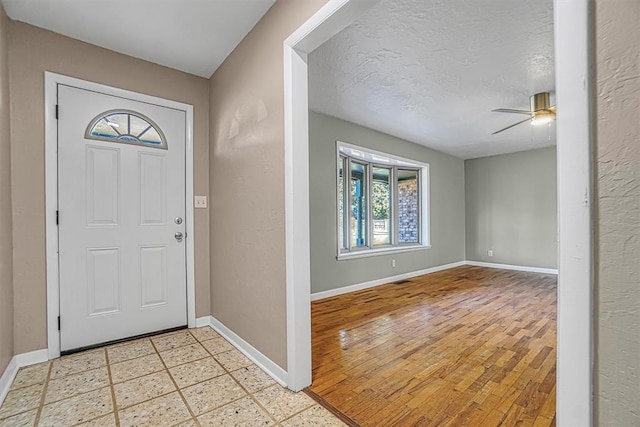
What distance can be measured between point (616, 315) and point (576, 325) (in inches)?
3.3

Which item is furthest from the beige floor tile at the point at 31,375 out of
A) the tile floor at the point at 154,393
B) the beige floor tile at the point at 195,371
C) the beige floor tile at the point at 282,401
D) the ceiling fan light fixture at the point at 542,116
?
the ceiling fan light fixture at the point at 542,116

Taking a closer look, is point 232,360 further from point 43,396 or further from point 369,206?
point 369,206

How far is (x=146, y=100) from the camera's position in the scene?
2619 millimetres

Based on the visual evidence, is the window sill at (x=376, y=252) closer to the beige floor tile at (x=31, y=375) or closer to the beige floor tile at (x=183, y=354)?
the beige floor tile at (x=183, y=354)

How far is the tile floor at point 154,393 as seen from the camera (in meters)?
1.51

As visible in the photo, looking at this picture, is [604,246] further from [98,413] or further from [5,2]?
[5,2]

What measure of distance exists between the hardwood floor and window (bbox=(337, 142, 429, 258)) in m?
1.08

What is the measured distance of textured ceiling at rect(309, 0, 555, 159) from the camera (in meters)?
1.97

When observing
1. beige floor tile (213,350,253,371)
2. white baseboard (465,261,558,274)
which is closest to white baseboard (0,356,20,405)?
beige floor tile (213,350,253,371)

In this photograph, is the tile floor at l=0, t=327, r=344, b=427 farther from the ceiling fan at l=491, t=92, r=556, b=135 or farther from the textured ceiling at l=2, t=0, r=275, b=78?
the ceiling fan at l=491, t=92, r=556, b=135

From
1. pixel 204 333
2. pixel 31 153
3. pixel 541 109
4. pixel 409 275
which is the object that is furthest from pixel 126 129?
pixel 409 275

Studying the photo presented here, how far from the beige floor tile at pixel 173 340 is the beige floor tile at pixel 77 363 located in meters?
0.37

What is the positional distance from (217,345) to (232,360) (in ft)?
1.10

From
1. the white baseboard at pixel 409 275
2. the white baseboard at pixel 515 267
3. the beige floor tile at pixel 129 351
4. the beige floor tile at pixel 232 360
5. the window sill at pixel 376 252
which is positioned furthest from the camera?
the white baseboard at pixel 515 267
